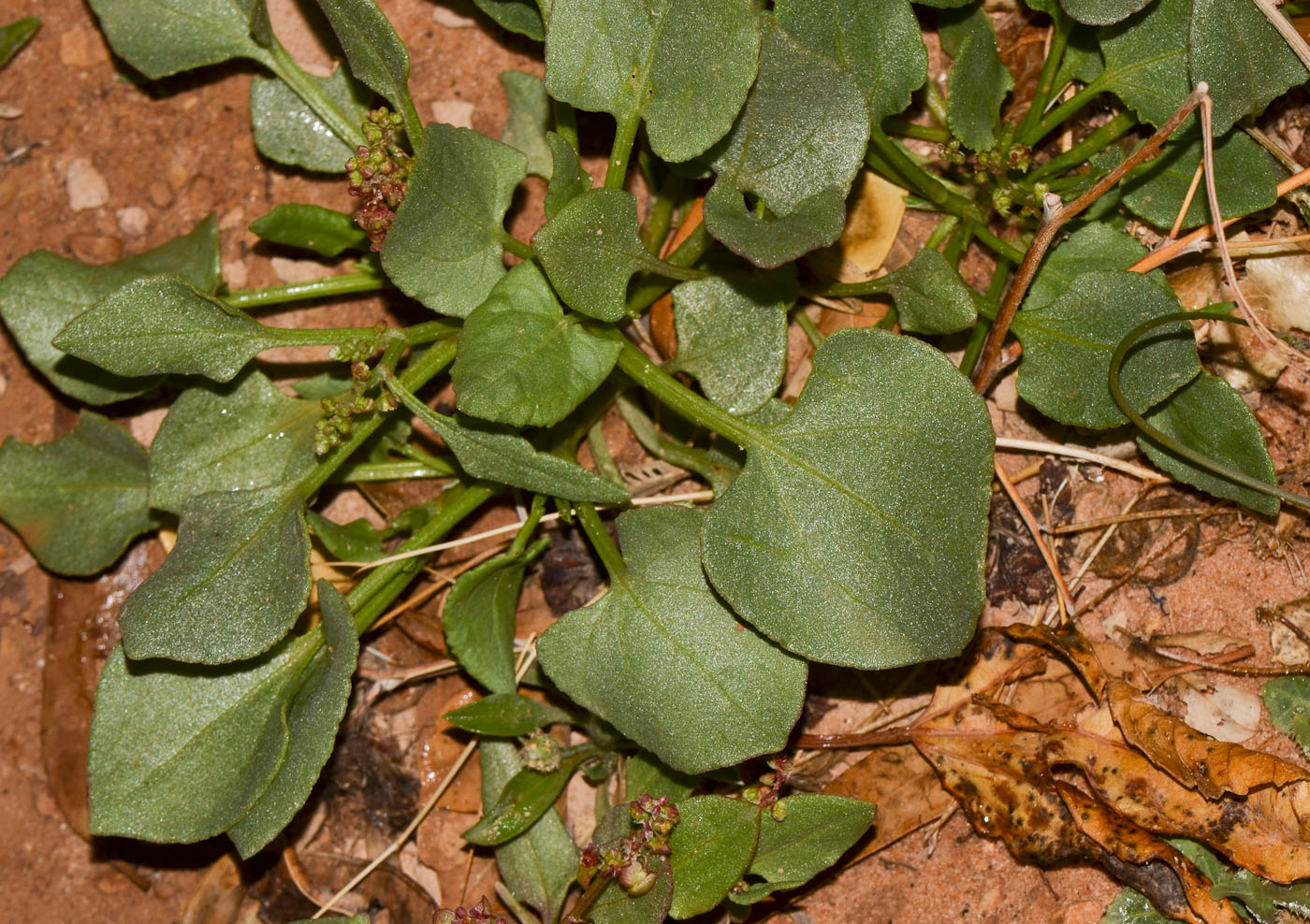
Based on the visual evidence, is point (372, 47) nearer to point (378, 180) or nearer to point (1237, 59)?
point (378, 180)

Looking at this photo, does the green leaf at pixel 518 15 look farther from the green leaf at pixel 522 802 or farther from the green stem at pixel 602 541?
the green leaf at pixel 522 802

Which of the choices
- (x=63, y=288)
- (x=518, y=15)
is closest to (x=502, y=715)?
(x=63, y=288)

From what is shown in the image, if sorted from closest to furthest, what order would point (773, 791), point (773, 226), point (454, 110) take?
1. point (773, 226)
2. point (773, 791)
3. point (454, 110)

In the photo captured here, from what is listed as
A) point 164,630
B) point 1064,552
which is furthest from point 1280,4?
point 164,630

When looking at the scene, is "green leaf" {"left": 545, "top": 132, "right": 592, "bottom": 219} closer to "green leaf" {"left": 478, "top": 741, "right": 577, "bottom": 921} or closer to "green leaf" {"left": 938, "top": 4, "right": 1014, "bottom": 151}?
"green leaf" {"left": 938, "top": 4, "right": 1014, "bottom": 151}

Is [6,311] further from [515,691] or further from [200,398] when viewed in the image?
[515,691]

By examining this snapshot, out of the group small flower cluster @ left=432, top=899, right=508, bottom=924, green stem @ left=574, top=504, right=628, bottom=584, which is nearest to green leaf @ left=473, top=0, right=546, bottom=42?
green stem @ left=574, top=504, right=628, bottom=584
